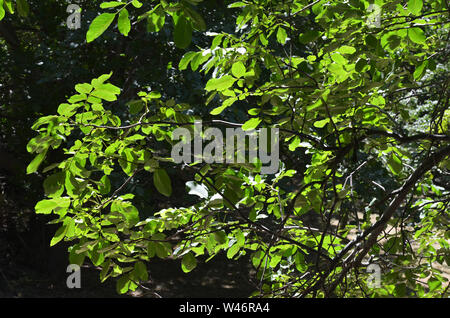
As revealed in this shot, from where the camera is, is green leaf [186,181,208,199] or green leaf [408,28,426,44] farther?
green leaf [408,28,426,44]

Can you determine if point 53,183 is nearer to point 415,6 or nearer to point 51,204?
point 51,204

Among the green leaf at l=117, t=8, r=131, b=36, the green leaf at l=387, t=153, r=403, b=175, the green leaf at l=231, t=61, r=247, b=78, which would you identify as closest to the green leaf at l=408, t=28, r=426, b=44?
the green leaf at l=387, t=153, r=403, b=175

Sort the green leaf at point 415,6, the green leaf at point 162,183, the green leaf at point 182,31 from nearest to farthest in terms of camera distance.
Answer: the green leaf at point 182,31 < the green leaf at point 162,183 < the green leaf at point 415,6

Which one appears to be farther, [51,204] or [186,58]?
[186,58]

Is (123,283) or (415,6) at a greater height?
(415,6)

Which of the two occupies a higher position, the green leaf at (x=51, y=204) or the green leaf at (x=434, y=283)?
the green leaf at (x=51, y=204)

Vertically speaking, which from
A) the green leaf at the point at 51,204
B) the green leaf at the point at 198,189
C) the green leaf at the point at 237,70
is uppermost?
the green leaf at the point at 237,70

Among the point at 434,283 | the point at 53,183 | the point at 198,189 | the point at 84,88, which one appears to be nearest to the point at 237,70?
the point at 198,189

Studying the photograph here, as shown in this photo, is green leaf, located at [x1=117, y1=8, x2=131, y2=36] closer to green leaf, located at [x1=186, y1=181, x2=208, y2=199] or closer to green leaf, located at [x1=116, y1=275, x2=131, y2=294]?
green leaf, located at [x1=186, y1=181, x2=208, y2=199]

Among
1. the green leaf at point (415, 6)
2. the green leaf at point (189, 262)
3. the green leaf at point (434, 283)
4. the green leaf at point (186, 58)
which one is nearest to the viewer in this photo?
the green leaf at point (415, 6)

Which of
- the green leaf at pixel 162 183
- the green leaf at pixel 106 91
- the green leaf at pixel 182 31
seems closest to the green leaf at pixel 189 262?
the green leaf at pixel 162 183

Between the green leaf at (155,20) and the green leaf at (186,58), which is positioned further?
the green leaf at (186,58)

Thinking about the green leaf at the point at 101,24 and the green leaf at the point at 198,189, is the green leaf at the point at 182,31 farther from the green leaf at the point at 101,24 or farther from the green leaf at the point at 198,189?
the green leaf at the point at 198,189

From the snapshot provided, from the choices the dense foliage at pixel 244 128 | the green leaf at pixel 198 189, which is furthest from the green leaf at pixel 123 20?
the green leaf at pixel 198 189
